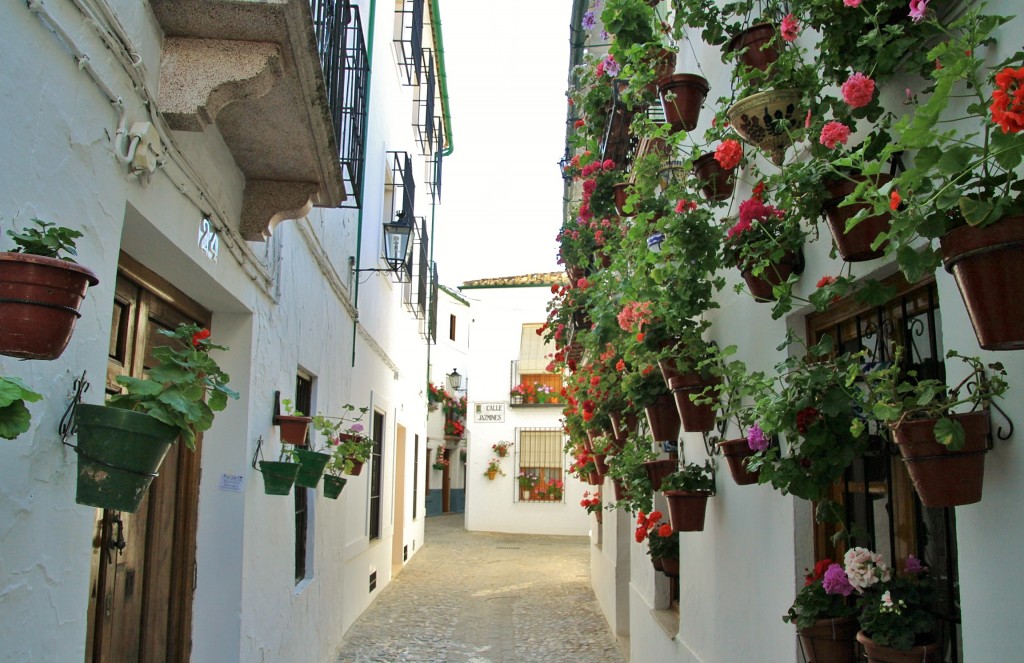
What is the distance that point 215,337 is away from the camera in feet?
14.3

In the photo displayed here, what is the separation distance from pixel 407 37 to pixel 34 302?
946cm

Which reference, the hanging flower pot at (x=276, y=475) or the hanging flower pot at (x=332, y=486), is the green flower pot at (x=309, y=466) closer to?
the hanging flower pot at (x=276, y=475)

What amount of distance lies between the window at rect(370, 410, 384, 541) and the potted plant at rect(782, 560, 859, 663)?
7.63 m

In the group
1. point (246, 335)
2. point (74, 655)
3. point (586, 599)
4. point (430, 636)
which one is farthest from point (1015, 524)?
point (586, 599)

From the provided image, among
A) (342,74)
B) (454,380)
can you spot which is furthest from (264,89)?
(454,380)

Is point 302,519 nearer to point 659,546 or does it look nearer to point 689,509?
point 659,546

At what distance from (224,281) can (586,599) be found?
7.71 meters

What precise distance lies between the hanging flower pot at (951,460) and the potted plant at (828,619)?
2.70 ft

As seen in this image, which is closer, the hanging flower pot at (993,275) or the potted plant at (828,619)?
the hanging flower pot at (993,275)

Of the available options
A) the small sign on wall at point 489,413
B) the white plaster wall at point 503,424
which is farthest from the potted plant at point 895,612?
the small sign on wall at point 489,413

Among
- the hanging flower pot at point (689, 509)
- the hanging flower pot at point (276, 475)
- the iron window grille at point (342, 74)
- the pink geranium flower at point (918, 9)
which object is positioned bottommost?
the hanging flower pot at point (689, 509)

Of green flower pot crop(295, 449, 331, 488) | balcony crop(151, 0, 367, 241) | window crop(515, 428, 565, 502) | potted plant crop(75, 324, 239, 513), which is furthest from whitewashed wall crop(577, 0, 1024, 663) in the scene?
window crop(515, 428, 565, 502)

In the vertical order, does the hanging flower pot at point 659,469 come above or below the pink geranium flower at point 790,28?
below

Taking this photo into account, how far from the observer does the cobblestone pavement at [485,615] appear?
288 inches
